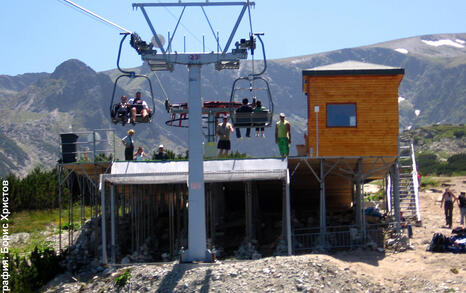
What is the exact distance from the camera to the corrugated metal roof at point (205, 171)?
23.0m

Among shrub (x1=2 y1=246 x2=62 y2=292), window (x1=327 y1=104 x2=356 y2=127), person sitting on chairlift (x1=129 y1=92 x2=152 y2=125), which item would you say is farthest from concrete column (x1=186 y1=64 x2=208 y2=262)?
window (x1=327 y1=104 x2=356 y2=127)

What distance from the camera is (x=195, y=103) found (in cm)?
2105

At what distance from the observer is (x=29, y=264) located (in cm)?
2444

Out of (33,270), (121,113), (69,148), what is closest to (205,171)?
(121,113)

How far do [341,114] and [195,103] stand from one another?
6.19 m

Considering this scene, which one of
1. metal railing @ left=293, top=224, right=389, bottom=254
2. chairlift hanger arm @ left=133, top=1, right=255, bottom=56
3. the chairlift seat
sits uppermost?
chairlift hanger arm @ left=133, top=1, right=255, bottom=56

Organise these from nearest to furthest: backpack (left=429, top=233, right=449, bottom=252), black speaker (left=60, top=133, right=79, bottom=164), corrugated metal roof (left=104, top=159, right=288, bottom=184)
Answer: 1. backpack (left=429, top=233, right=449, bottom=252)
2. corrugated metal roof (left=104, top=159, right=288, bottom=184)
3. black speaker (left=60, top=133, right=79, bottom=164)

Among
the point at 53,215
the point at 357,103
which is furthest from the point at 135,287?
the point at 53,215

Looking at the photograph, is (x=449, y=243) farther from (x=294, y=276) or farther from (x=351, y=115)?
(x=294, y=276)

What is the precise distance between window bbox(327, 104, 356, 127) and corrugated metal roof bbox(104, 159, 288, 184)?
2427mm

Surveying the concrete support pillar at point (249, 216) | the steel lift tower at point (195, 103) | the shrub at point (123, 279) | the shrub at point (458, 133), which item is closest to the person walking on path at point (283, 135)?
the concrete support pillar at point (249, 216)

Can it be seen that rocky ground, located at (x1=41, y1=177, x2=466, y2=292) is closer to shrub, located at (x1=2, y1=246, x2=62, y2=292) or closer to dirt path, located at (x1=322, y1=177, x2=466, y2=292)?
dirt path, located at (x1=322, y1=177, x2=466, y2=292)

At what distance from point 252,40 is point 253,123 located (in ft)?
8.32

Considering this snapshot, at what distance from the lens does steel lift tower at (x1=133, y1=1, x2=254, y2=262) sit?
67.5 ft
